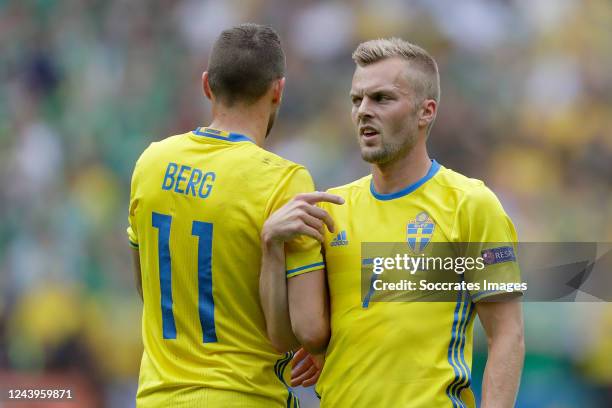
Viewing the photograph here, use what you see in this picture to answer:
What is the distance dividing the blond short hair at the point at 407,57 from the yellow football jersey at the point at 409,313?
328 mm

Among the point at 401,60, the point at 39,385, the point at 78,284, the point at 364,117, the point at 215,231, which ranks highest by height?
the point at 401,60

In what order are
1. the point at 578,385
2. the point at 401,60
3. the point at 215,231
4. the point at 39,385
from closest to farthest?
1. the point at 215,231
2. the point at 401,60
3. the point at 578,385
4. the point at 39,385

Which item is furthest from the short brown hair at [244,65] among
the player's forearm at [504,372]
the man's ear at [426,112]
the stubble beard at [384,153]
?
the player's forearm at [504,372]

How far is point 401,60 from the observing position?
3.30m

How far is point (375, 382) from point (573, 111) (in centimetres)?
503

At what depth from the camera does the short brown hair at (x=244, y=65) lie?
10.5 feet

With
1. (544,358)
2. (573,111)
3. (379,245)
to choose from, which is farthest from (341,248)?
(573,111)

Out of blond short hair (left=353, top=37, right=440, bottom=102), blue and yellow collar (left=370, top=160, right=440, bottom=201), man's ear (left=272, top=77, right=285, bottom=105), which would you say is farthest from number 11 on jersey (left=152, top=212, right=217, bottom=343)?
blond short hair (left=353, top=37, right=440, bottom=102)

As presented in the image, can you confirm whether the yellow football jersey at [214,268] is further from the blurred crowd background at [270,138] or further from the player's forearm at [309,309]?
the blurred crowd background at [270,138]

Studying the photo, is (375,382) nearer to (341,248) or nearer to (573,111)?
(341,248)

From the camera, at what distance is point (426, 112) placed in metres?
3.36

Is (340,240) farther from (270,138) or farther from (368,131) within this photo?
(270,138)

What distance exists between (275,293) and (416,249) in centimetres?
52

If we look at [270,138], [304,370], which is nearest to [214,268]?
[304,370]
